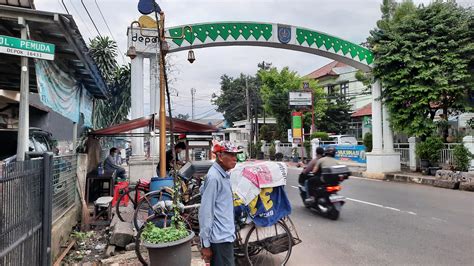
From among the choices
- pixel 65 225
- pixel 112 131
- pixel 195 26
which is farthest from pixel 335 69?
pixel 65 225

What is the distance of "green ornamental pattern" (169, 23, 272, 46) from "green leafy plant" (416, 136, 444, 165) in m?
7.96

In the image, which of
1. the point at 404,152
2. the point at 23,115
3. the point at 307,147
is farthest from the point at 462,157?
the point at 307,147

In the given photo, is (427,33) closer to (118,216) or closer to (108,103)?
(118,216)

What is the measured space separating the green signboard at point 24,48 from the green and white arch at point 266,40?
7687 mm

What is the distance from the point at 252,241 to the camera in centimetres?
488

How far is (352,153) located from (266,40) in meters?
12.6

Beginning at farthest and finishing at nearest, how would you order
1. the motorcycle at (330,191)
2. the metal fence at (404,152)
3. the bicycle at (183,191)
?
the metal fence at (404,152), the motorcycle at (330,191), the bicycle at (183,191)

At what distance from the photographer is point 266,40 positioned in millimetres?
14336

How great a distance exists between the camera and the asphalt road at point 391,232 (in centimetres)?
531

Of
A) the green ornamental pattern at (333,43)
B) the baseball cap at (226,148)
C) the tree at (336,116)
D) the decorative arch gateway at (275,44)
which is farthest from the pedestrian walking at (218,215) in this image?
the tree at (336,116)

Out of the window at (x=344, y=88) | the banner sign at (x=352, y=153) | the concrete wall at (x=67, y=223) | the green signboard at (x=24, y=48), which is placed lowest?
the concrete wall at (x=67, y=223)

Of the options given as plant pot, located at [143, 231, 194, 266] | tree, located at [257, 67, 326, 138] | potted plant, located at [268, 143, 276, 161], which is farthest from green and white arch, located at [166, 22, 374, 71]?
potted plant, located at [268, 143, 276, 161]

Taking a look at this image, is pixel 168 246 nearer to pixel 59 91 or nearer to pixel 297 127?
pixel 59 91

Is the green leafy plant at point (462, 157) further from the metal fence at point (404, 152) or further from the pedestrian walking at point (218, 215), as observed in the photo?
the pedestrian walking at point (218, 215)
